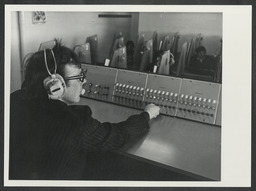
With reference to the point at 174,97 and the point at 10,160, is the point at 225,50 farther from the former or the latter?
the point at 10,160

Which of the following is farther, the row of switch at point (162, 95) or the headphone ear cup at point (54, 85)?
the row of switch at point (162, 95)

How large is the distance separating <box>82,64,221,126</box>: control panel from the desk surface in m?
0.05

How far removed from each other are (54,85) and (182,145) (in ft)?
1.92

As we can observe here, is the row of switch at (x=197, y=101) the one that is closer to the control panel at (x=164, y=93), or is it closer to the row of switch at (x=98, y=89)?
the control panel at (x=164, y=93)

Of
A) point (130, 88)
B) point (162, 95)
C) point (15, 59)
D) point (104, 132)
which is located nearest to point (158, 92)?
point (162, 95)

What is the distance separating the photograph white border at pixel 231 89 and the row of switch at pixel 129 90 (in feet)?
1.66

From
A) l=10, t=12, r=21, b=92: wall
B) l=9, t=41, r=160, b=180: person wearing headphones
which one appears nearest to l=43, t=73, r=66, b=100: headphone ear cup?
l=9, t=41, r=160, b=180: person wearing headphones

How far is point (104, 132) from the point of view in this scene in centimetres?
133

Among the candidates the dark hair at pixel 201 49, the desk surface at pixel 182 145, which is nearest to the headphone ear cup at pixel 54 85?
the desk surface at pixel 182 145

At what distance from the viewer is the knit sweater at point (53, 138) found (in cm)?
129

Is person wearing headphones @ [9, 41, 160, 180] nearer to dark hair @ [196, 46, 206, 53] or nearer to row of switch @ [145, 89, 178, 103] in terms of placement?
row of switch @ [145, 89, 178, 103]

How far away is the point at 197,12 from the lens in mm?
1367

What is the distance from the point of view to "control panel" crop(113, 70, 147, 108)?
1.74 meters

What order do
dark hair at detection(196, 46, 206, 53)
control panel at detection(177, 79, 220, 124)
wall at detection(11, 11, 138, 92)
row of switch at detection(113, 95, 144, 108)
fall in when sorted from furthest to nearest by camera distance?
dark hair at detection(196, 46, 206, 53), row of switch at detection(113, 95, 144, 108), control panel at detection(177, 79, 220, 124), wall at detection(11, 11, 138, 92)
